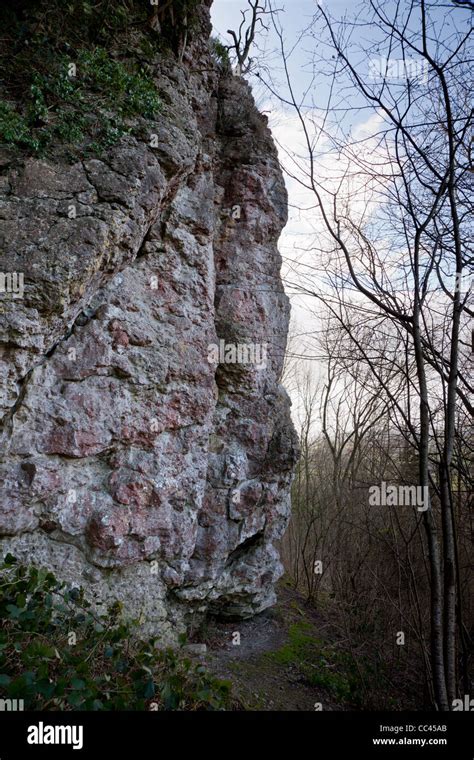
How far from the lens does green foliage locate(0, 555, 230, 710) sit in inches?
110

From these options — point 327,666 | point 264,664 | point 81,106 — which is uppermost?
point 81,106

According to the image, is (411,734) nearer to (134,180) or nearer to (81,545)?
(81,545)

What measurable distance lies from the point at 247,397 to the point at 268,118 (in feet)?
15.7

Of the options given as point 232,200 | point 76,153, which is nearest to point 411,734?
point 76,153

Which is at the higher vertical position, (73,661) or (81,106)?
(81,106)

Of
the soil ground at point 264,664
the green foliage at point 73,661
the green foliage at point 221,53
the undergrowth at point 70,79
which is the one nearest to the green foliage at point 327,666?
the soil ground at point 264,664

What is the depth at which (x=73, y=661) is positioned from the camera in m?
3.14

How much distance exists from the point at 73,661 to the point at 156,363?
2827 mm

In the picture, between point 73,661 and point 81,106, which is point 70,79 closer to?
point 81,106

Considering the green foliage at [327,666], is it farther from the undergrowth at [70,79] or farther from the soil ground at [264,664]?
the undergrowth at [70,79]

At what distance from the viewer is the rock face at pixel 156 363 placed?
4098 millimetres

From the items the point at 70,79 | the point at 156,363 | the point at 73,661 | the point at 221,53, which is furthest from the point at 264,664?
the point at 221,53

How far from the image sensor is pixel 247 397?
645 cm

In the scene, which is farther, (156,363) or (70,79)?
(156,363)
